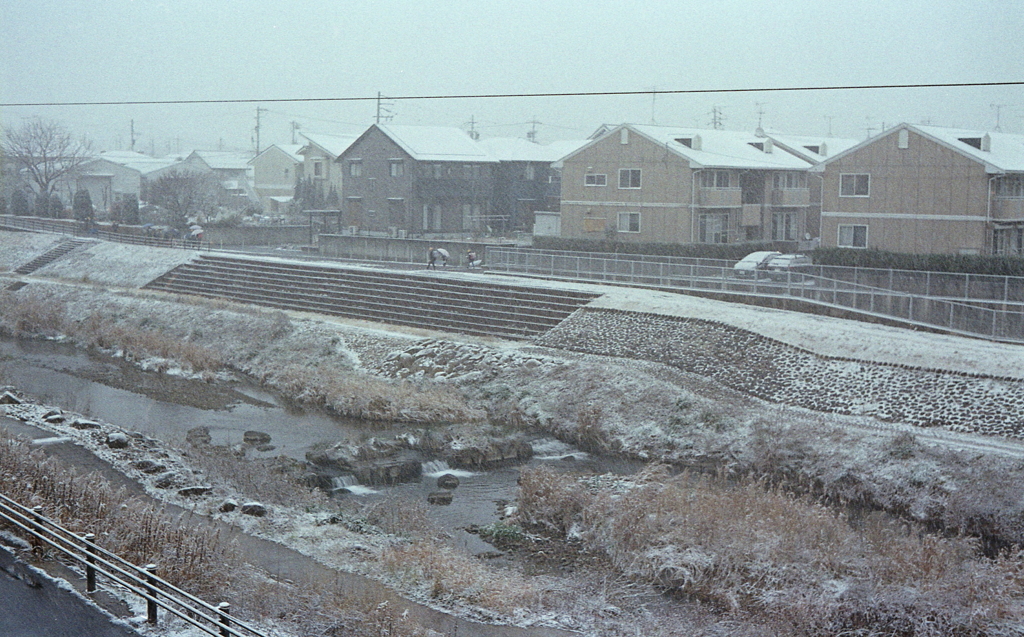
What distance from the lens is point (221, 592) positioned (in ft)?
23.1

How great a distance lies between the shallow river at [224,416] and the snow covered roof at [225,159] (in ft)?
96.3

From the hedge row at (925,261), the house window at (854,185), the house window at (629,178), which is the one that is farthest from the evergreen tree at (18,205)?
the house window at (854,185)

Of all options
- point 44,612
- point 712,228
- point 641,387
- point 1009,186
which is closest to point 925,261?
point 1009,186

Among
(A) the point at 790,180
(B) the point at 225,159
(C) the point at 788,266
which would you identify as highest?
(B) the point at 225,159

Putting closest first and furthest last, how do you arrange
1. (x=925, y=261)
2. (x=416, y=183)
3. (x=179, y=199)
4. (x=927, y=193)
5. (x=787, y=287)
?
(x=787, y=287) → (x=925, y=261) → (x=927, y=193) → (x=416, y=183) → (x=179, y=199)

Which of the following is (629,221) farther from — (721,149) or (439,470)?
(439,470)

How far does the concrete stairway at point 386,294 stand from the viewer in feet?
61.1

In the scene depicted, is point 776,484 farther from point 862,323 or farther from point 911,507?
point 862,323

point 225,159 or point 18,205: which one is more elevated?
point 225,159

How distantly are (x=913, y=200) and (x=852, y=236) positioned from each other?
151cm

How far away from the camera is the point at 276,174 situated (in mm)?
45000

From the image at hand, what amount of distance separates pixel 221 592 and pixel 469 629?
183cm

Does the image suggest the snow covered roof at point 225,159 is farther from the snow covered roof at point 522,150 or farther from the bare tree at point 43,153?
the snow covered roof at point 522,150

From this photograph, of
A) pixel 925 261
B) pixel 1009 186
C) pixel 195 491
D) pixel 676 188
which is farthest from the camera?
pixel 676 188
